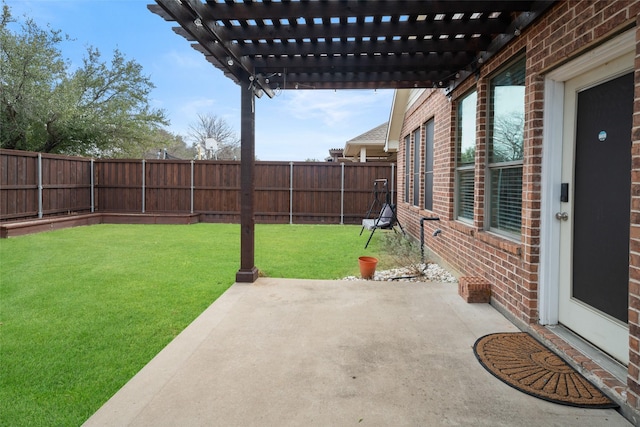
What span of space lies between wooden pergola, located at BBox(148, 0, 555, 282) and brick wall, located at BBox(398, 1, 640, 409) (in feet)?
0.74

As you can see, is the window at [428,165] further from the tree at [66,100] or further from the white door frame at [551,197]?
the tree at [66,100]

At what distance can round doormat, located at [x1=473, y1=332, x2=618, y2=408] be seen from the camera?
2053 millimetres

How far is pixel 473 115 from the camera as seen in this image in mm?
4512

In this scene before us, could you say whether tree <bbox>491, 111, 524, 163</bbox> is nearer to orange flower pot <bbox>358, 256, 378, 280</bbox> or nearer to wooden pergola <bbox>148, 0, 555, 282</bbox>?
wooden pergola <bbox>148, 0, 555, 282</bbox>

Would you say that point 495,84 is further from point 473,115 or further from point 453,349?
point 453,349

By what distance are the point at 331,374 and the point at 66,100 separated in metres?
15.0

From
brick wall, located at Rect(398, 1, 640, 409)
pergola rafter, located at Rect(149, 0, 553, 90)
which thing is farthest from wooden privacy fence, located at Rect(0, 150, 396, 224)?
pergola rafter, located at Rect(149, 0, 553, 90)

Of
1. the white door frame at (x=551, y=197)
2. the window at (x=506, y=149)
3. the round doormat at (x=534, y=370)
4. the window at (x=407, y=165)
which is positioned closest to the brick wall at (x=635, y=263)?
the round doormat at (x=534, y=370)

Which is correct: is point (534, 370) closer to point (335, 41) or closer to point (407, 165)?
point (335, 41)

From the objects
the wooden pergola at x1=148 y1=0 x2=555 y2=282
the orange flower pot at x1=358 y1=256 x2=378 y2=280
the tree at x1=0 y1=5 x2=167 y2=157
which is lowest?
the orange flower pot at x1=358 y1=256 x2=378 y2=280

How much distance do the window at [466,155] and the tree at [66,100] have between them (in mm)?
13528

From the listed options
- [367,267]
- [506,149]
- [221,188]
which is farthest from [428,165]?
[221,188]

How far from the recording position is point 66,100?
526 inches

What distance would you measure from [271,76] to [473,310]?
3.43 m
